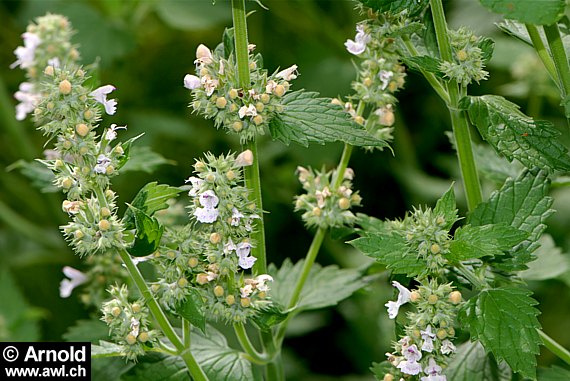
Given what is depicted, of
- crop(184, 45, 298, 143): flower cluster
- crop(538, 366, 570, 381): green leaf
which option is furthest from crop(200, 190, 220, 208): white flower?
crop(538, 366, 570, 381): green leaf

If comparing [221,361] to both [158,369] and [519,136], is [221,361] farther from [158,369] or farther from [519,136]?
[519,136]

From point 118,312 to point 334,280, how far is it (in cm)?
62

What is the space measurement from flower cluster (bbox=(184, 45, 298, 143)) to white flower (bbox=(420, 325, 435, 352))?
0.48 metres

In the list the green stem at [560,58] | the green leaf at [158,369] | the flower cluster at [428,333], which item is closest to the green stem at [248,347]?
the green leaf at [158,369]

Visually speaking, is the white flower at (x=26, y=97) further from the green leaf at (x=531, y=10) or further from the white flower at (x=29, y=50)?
the green leaf at (x=531, y=10)

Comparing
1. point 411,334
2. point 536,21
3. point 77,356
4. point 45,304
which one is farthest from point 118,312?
point 45,304

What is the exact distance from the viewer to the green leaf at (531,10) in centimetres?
128

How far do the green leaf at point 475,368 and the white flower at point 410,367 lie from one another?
0.88 feet

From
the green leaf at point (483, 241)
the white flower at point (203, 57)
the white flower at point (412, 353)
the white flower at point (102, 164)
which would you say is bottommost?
the white flower at point (412, 353)

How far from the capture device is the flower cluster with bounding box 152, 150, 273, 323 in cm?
144

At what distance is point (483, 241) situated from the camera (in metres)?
1.44

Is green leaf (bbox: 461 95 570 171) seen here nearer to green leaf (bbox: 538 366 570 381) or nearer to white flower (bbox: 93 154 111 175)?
green leaf (bbox: 538 366 570 381)

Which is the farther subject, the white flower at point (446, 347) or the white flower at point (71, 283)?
the white flower at point (71, 283)

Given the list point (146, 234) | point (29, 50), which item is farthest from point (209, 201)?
point (29, 50)
